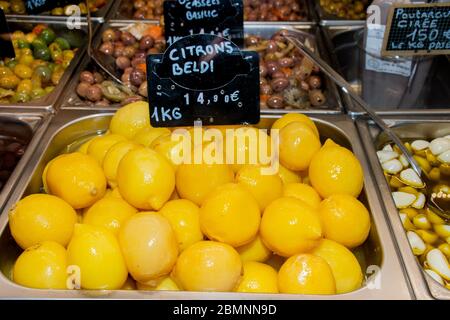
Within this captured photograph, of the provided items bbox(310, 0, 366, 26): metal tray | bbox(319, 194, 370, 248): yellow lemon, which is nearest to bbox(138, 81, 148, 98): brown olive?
bbox(319, 194, 370, 248): yellow lemon

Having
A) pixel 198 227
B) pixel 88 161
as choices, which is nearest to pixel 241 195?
pixel 198 227

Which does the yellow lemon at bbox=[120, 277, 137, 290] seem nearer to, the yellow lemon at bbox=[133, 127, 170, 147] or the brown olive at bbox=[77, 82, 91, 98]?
the yellow lemon at bbox=[133, 127, 170, 147]

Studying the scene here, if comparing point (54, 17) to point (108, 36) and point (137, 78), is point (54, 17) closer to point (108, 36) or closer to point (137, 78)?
point (108, 36)

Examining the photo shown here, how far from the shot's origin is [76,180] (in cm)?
111

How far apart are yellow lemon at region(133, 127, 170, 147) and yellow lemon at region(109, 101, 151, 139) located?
5 centimetres

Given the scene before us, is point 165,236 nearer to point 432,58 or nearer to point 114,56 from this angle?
point 114,56

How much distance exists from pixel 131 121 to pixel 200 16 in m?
0.43

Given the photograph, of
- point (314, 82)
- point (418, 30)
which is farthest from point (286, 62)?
point (418, 30)

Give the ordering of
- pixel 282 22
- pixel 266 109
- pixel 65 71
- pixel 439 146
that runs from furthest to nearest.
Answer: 1. pixel 282 22
2. pixel 65 71
3. pixel 266 109
4. pixel 439 146

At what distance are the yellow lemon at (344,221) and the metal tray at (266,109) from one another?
1.84 feet

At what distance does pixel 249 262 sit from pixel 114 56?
1.24 metres

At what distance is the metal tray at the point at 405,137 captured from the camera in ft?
3.29

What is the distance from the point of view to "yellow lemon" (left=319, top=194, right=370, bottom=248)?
1.07 m

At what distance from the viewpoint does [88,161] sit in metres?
1.16
